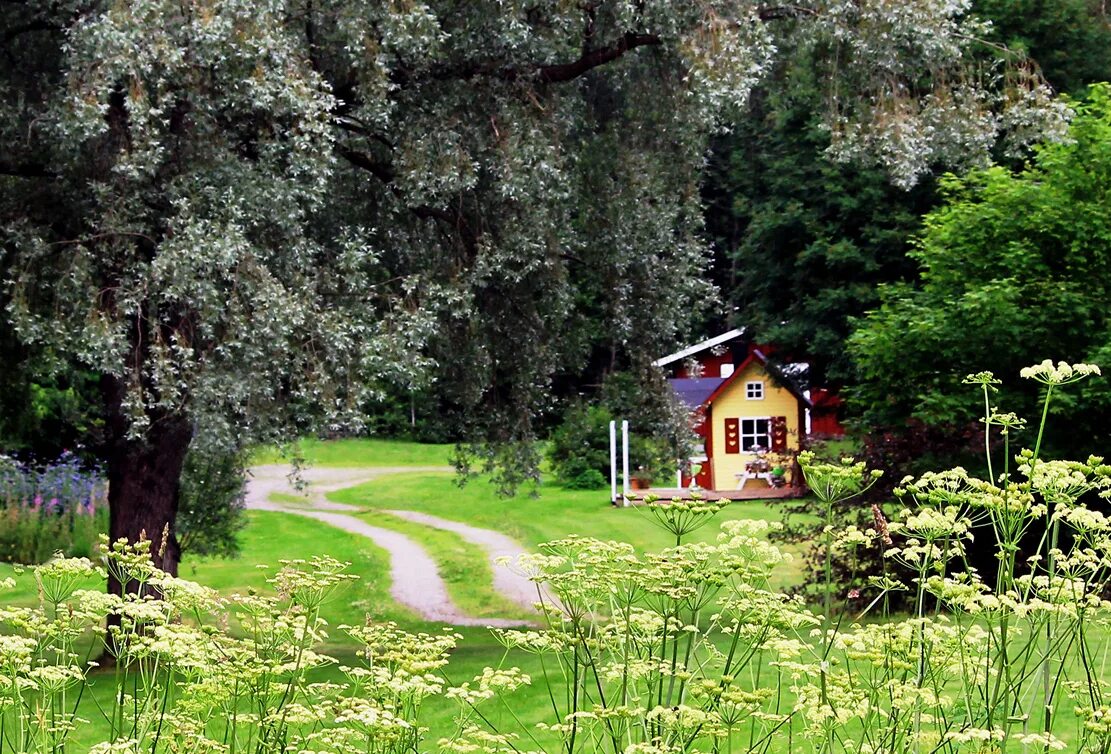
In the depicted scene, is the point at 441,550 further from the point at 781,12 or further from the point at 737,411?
the point at 781,12

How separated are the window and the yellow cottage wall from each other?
16 cm

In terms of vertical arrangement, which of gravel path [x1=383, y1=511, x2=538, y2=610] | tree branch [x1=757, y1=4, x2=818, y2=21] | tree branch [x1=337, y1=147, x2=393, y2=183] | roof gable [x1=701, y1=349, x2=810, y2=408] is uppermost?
tree branch [x1=757, y1=4, x2=818, y2=21]

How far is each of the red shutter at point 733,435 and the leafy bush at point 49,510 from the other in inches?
676

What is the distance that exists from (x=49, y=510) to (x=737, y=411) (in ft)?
60.8

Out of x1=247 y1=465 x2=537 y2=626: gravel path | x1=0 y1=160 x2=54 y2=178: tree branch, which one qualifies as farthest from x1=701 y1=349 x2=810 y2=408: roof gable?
x1=0 y1=160 x2=54 y2=178: tree branch

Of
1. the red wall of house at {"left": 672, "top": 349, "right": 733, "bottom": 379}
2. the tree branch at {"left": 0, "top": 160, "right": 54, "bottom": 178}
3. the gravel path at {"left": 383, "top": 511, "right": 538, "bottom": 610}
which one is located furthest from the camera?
the red wall of house at {"left": 672, "top": 349, "right": 733, "bottom": 379}

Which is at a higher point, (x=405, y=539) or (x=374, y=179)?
(x=374, y=179)

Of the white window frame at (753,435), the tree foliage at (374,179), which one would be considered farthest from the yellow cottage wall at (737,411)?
the tree foliage at (374,179)

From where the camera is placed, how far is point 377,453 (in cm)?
4428

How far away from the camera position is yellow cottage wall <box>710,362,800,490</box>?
33688 mm

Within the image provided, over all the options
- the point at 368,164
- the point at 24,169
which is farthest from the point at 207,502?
the point at 368,164

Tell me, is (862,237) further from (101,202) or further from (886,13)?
(101,202)

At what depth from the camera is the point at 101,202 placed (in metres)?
10.0

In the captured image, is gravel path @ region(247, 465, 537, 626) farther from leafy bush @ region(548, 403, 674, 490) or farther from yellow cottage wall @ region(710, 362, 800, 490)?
yellow cottage wall @ region(710, 362, 800, 490)
